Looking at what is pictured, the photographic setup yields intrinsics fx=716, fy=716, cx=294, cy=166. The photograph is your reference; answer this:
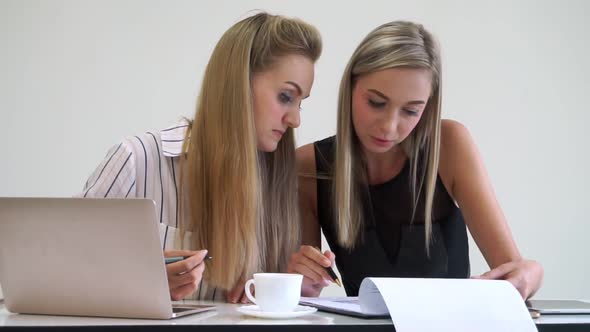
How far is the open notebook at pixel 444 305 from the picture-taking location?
890 millimetres

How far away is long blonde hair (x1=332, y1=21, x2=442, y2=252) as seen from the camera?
65.9 inches

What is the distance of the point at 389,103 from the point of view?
1.61m

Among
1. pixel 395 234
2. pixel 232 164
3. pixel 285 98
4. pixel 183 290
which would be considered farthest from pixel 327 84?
pixel 183 290

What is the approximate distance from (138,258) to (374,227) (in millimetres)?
976

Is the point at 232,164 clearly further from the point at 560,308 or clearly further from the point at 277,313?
the point at 560,308

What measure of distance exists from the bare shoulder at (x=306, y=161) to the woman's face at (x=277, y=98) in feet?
0.80

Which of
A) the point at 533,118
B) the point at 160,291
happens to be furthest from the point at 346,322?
the point at 533,118

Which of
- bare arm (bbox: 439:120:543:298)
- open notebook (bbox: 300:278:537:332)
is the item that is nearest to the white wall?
bare arm (bbox: 439:120:543:298)

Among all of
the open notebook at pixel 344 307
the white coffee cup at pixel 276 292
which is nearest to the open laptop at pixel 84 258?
the white coffee cup at pixel 276 292

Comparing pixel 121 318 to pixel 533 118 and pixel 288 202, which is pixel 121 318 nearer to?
pixel 288 202

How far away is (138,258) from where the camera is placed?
2.94ft

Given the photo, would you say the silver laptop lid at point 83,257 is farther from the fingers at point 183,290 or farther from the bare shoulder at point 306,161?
the bare shoulder at point 306,161

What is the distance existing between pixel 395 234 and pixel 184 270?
82 cm

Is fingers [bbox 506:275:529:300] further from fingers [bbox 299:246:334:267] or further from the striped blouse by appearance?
the striped blouse
